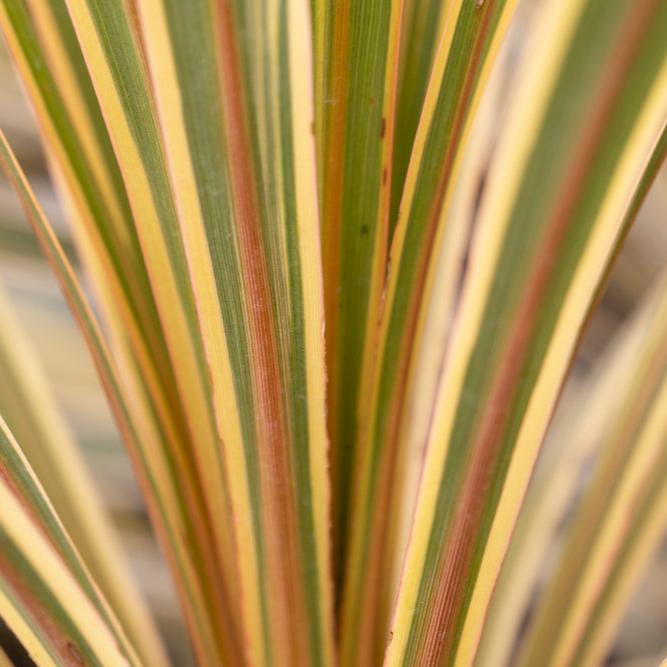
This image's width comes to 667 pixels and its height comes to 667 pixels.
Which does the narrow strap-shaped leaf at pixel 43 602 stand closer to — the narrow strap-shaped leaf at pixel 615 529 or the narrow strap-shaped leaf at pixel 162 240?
the narrow strap-shaped leaf at pixel 162 240

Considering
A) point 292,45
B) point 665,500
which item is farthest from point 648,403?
point 292,45

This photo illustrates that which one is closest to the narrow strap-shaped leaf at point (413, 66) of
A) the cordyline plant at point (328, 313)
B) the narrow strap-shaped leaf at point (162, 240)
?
the cordyline plant at point (328, 313)

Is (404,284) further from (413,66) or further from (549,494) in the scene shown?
(549,494)

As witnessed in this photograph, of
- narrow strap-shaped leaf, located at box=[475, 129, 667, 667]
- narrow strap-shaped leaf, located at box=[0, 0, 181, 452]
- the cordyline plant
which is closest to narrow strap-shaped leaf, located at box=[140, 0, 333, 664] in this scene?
the cordyline plant

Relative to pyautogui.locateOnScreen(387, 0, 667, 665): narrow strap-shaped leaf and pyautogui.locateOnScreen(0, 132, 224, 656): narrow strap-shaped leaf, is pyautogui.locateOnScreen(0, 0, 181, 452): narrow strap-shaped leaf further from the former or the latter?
pyautogui.locateOnScreen(387, 0, 667, 665): narrow strap-shaped leaf

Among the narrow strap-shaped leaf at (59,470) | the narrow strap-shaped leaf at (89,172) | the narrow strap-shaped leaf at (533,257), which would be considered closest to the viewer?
the narrow strap-shaped leaf at (533,257)

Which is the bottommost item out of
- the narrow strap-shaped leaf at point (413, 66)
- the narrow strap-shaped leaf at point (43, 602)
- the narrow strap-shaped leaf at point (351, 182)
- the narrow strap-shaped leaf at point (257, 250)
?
the narrow strap-shaped leaf at point (43, 602)

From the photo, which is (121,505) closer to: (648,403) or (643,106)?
(648,403)

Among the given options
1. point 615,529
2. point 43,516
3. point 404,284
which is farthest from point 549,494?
point 43,516
